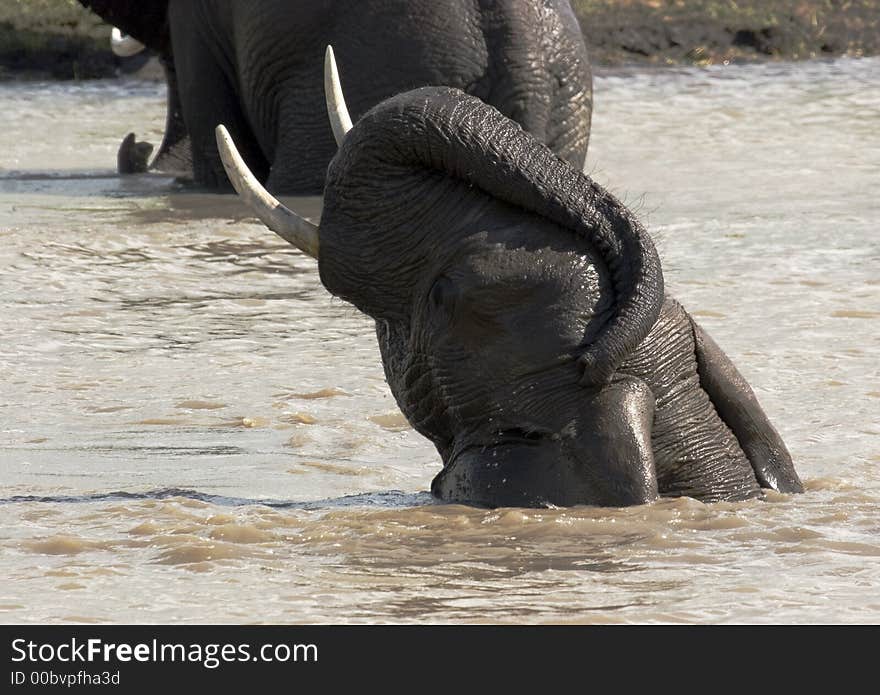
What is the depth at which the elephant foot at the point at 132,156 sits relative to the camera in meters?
14.4

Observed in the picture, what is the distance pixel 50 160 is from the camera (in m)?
15.5

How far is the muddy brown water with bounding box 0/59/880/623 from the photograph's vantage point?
16.6 ft

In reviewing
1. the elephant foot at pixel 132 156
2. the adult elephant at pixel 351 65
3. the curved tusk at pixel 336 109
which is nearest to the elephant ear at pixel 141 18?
the adult elephant at pixel 351 65

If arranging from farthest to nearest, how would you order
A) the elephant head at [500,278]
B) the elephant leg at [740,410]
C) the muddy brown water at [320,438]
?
1. the elephant leg at [740,410]
2. the elephant head at [500,278]
3. the muddy brown water at [320,438]

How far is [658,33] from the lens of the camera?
72.6ft

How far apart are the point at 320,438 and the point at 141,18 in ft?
21.0

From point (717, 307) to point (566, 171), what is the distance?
423cm

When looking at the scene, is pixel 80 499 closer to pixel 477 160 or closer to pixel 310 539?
pixel 310 539

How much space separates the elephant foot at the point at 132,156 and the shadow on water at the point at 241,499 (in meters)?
8.35

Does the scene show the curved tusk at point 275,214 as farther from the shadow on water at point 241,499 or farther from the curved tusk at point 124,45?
the curved tusk at point 124,45

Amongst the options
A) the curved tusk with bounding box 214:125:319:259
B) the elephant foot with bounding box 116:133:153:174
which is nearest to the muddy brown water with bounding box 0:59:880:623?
the elephant foot with bounding box 116:133:153:174

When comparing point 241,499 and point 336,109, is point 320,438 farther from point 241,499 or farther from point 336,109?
point 336,109

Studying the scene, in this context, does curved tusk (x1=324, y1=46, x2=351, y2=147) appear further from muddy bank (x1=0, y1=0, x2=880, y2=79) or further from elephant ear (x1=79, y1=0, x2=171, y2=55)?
muddy bank (x1=0, y1=0, x2=880, y2=79)

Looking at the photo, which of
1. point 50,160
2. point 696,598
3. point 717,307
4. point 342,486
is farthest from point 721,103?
point 696,598
